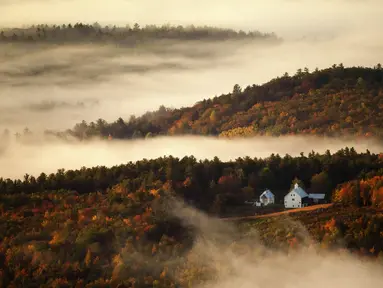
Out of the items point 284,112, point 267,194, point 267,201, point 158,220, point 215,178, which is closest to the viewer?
point 158,220

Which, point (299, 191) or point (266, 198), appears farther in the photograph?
point (266, 198)

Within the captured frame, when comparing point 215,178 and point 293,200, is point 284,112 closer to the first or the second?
point 215,178

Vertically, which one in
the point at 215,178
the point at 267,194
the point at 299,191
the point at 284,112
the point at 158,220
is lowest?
the point at 158,220

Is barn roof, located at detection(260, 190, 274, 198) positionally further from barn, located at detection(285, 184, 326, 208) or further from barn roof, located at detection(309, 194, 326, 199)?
barn roof, located at detection(309, 194, 326, 199)

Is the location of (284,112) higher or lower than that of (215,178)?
higher

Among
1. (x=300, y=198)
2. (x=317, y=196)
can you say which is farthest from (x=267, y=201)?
(x=317, y=196)

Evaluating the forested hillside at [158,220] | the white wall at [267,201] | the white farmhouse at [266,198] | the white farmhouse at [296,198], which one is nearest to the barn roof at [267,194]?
the white farmhouse at [266,198]

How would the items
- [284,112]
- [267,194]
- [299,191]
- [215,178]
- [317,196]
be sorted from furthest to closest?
1. [284,112]
2. [215,178]
3. [267,194]
4. [317,196]
5. [299,191]

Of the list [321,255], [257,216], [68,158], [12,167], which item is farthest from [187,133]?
[321,255]
